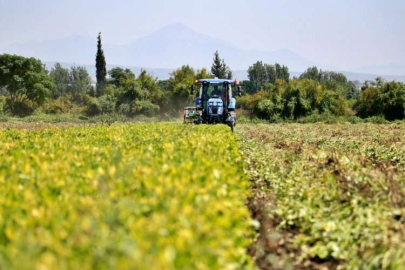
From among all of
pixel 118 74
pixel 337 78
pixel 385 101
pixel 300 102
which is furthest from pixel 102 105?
pixel 337 78

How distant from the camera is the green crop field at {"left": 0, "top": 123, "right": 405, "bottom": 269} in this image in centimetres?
244

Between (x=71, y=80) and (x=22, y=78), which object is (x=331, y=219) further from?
(x=71, y=80)

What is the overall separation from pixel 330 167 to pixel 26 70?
2115 inches

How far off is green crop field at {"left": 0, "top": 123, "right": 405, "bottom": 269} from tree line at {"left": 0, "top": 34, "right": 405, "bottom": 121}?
32.9 metres

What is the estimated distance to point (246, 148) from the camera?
1338cm

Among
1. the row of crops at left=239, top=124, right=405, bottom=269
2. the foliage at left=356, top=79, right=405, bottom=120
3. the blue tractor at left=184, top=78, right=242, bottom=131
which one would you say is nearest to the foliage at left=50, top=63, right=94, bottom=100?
the foliage at left=356, top=79, right=405, bottom=120

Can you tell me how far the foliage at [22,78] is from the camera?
53188mm

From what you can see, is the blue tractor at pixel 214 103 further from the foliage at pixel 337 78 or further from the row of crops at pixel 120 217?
the foliage at pixel 337 78

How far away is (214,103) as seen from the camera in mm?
18875

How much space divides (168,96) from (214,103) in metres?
35.9

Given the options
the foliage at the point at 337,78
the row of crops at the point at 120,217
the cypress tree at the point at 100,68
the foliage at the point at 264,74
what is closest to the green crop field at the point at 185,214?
the row of crops at the point at 120,217

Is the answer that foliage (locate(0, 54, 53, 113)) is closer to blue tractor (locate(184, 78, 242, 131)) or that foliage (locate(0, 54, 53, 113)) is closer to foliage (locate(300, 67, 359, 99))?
blue tractor (locate(184, 78, 242, 131))

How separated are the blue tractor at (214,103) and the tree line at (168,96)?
67.1 ft

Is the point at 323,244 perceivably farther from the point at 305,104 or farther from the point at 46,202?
the point at 305,104
